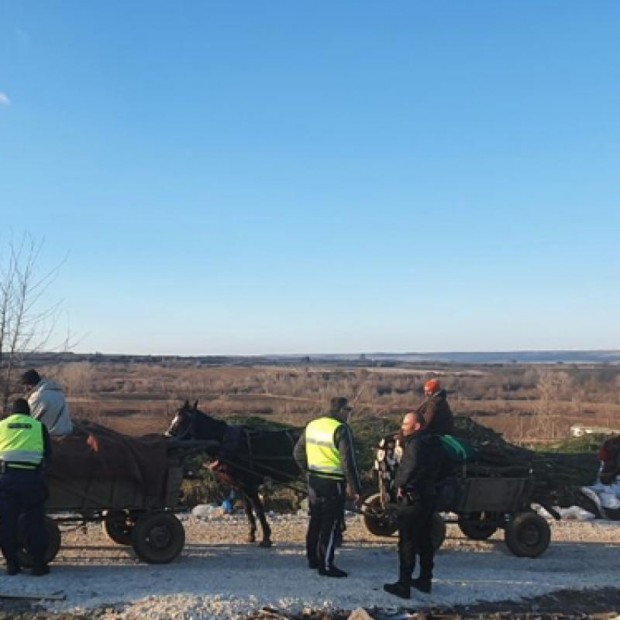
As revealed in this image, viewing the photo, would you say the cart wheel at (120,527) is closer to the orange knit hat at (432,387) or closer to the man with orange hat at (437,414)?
the man with orange hat at (437,414)

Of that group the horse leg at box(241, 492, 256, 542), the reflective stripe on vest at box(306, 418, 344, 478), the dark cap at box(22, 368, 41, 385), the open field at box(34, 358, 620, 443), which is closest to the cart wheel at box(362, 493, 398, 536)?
the horse leg at box(241, 492, 256, 542)

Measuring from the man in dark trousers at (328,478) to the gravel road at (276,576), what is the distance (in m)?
0.36

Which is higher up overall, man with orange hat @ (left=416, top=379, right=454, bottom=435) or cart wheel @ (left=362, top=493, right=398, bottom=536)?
man with orange hat @ (left=416, top=379, right=454, bottom=435)

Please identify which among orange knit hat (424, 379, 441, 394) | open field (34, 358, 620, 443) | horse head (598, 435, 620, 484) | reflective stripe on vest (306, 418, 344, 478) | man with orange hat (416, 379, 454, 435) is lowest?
open field (34, 358, 620, 443)

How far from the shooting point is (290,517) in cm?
1505

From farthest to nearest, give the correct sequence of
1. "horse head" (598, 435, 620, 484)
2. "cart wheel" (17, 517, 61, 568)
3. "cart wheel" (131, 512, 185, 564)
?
"horse head" (598, 435, 620, 484)
"cart wheel" (131, 512, 185, 564)
"cart wheel" (17, 517, 61, 568)

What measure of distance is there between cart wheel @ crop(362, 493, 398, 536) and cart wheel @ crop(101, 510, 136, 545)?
315 cm

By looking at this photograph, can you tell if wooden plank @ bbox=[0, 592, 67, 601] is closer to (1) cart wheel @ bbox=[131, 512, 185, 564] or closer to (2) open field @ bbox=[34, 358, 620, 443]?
(1) cart wheel @ bbox=[131, 512, 185, 564]

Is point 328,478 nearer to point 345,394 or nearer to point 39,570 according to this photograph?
point 39,570

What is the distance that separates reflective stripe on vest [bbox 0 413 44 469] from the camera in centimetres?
972

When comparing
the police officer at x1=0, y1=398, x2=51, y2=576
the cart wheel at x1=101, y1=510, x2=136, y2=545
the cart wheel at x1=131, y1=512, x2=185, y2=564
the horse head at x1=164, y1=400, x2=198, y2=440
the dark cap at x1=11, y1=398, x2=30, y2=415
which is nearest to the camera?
the police officer at x1=0, y1=398, x2=51, y2=576

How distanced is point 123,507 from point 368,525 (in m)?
4.00

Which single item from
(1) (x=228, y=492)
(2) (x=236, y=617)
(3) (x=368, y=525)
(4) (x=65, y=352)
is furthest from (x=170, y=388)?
(2) (x=236, y=617)

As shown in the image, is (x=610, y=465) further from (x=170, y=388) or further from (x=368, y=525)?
(x=170, y=388)
